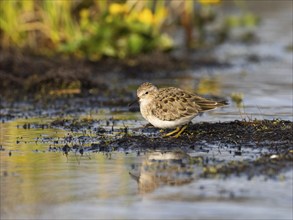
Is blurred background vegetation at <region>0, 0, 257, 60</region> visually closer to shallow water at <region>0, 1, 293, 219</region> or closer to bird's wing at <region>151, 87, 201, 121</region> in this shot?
shallow water at <region>0, 1, 293, 219</region>

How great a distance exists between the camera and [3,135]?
1173cm

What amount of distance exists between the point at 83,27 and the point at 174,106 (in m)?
8.43

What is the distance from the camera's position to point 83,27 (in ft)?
61.7

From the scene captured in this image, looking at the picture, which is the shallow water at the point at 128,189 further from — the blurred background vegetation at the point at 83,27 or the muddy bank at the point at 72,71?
the blurred background vegetation at the point at 83,27

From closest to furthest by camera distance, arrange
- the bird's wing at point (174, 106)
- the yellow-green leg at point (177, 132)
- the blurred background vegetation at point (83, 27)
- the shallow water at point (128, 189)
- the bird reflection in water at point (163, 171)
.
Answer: the shallow water at point (128, 189)
the bird reflection in water at point (163, 171)
the bird's wing at point (174, 106)
the yellow-green leg at point (177, 132)
the blurred background vegetation at point (83, 27)

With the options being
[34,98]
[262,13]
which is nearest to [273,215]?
[34,98]

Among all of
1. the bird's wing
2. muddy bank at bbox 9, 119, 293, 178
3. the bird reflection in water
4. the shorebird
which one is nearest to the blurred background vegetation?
muddy bank at bbox 9, 119, 293, 178

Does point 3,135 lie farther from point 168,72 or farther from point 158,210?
point 168,72

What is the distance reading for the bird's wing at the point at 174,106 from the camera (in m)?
10.7

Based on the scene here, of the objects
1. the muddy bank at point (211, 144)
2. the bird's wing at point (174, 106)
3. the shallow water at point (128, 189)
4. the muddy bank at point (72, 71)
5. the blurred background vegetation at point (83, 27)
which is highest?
the blurred background vegetation at point (83, 27)

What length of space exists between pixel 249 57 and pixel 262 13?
24.4 feet

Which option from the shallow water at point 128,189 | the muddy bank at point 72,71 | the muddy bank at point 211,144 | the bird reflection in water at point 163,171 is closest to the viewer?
the shallow water at point 128,189

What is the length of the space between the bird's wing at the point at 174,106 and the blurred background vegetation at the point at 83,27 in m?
7.51

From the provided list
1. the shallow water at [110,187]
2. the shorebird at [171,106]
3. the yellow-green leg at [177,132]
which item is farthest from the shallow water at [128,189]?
the yellow-green leg at [177,132]
